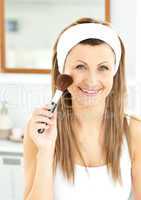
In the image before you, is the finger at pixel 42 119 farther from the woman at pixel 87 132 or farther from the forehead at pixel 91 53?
the forehead at pixel 91 53

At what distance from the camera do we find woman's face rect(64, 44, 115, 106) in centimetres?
101

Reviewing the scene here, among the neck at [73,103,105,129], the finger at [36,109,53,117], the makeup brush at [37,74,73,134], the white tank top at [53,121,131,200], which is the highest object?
the makeup brush at [37,74,73,134]

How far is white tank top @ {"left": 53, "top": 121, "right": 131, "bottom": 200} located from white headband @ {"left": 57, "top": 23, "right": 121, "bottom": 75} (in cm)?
28

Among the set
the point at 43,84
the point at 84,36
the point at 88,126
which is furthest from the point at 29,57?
the point at 84,36

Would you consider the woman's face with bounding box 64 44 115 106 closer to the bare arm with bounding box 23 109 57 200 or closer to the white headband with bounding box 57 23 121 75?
the white headband with bounding box 57 23 121 75

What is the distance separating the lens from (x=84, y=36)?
1.01 metres

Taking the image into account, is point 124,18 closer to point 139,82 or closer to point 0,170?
point 139,82

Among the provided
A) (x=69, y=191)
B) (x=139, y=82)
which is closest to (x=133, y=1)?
(x=139, y=82)

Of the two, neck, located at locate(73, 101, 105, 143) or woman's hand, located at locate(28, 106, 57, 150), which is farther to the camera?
neck, located at locate(73, 101, 105, 143)

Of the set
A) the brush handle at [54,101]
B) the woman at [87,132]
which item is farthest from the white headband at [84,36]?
the brush handle at [54,101]

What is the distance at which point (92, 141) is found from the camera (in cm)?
116

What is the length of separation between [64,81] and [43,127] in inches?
4.6

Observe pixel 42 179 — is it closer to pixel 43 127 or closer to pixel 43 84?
pixel 43 127

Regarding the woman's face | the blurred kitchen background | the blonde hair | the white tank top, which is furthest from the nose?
the blurred kitchen background
